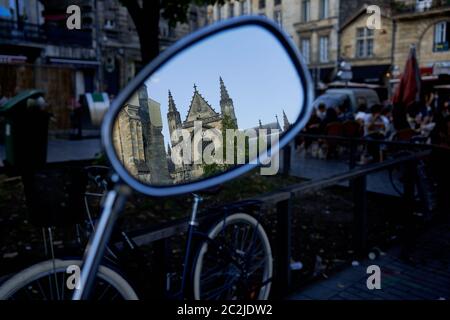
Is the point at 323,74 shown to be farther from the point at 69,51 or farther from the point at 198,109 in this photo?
the point at 198,109

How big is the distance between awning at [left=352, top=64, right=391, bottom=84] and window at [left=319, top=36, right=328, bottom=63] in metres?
3.30

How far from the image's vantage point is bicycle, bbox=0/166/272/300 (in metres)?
1.60

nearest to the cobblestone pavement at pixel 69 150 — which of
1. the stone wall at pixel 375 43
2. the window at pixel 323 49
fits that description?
the stone wall at pixel 375 43

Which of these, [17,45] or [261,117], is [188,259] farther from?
[17,45]

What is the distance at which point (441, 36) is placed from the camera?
19.4 m

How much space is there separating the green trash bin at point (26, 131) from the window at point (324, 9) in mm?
28338

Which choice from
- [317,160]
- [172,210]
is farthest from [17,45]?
[172,210]

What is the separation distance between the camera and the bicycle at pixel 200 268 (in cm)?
160

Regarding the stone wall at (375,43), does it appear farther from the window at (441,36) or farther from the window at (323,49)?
the window at (441,36)

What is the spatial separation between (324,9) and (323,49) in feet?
10.3

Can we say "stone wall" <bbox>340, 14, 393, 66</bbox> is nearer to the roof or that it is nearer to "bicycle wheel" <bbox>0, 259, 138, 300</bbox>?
"bicycle wheel" <bbox>0, 259, 138, 300</bbox>

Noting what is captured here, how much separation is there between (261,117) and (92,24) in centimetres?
2951
